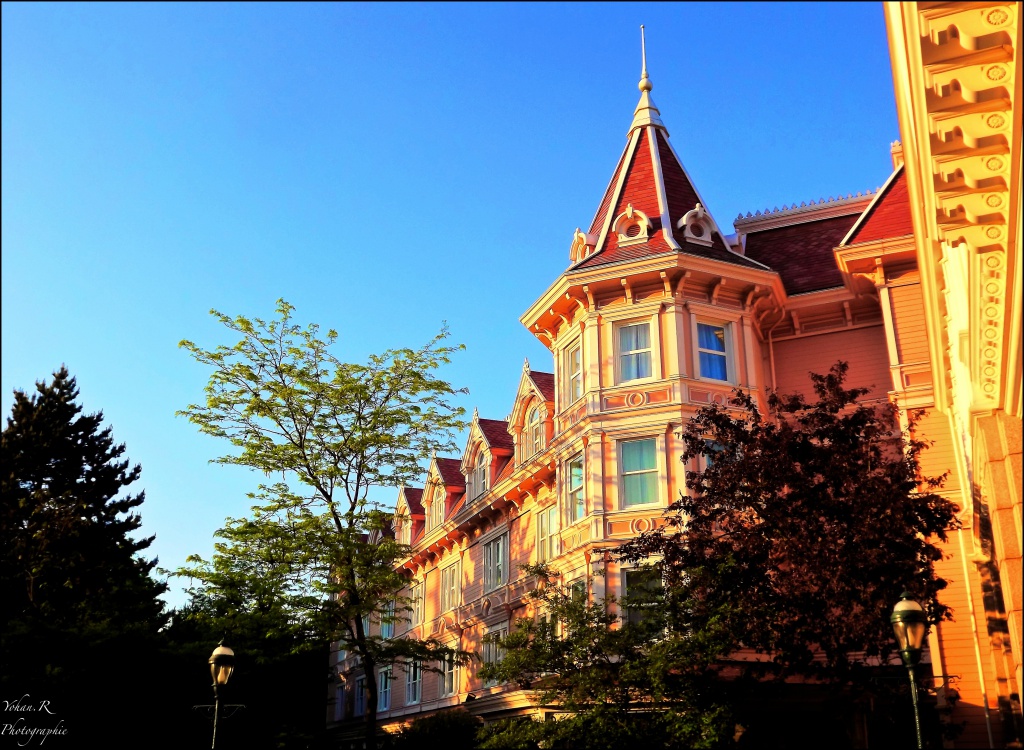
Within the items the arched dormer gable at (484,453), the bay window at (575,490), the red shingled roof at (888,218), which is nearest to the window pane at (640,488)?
the bay window at (575,490)

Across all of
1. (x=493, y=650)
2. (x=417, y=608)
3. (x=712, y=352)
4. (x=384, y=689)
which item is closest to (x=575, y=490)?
(x=712, y=352)

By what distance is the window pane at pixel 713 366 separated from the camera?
27527 mm

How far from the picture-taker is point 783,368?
29.3 meters

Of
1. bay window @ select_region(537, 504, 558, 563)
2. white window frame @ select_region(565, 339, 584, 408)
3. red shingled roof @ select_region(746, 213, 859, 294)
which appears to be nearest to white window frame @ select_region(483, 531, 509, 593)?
bay window @ select_region(537, 504, 558, 563)

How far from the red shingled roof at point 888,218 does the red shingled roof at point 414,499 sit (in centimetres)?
2577

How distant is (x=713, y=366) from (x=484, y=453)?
12686 mm

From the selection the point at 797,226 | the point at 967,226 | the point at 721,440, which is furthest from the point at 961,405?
the point at 797,226

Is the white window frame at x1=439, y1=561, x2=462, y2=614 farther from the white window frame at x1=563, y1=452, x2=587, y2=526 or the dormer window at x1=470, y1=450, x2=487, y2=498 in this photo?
the white window frame at x1=563, y1=452, x2=587, y2=526

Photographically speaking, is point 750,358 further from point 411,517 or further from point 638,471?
point 411,517

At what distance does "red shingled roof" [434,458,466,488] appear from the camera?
42.5m

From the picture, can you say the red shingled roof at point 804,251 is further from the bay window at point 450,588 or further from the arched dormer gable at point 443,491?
the bay window at point 450,588

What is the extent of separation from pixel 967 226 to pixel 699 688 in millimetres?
11689

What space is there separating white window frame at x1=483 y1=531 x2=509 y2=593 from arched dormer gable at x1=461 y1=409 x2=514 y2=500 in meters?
2.16

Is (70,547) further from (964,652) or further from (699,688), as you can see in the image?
(964,652)
